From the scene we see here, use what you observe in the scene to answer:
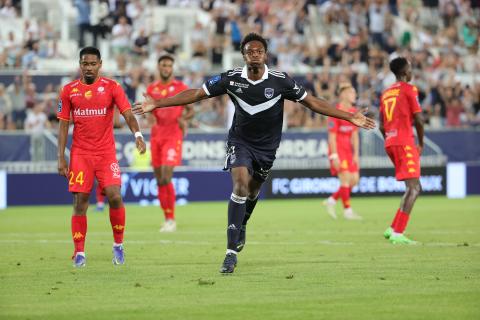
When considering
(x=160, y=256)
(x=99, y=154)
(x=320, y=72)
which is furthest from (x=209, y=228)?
(x=320, y=72)

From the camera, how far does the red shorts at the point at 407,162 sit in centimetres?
1488

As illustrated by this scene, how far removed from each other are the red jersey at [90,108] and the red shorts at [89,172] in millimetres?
79

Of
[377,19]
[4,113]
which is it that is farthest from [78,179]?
[377,19]

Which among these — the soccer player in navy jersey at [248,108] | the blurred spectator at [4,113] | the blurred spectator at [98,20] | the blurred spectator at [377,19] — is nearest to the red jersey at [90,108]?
the soccer player in navy jersey at [248,108]

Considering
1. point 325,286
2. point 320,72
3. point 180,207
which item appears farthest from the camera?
point 320,72

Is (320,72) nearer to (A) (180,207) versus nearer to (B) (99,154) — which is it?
(A) (180,207)

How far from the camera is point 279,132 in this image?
38.2 ft

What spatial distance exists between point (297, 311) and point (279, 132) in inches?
152

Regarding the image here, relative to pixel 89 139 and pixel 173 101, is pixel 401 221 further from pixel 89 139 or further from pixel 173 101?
pixel 89 139

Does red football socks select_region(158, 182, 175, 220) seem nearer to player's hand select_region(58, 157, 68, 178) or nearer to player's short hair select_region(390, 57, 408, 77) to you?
player's short hair select_region(390, 57, 408, 77)

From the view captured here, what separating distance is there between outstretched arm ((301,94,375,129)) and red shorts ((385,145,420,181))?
3923 millimetres

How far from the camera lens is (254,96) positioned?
1119 centimetres

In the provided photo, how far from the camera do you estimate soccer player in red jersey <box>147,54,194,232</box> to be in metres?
17.8

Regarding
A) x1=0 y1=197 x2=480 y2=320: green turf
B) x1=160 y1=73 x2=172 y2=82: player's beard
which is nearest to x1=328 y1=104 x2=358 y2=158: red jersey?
x1=0 y1=197 x2=480 y2=320: green turf
